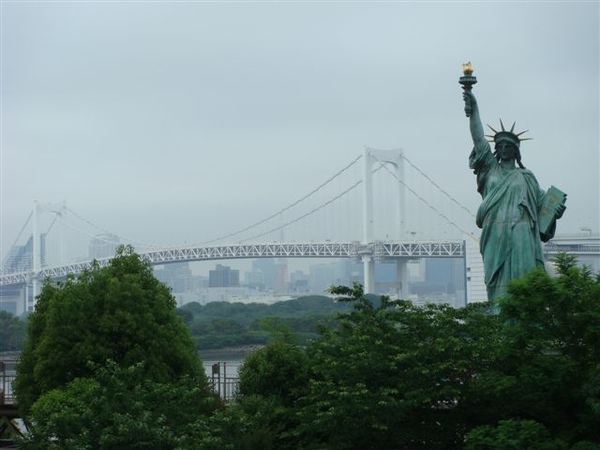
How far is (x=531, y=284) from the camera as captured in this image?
10.9 metres

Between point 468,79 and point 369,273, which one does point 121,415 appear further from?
point 369,273

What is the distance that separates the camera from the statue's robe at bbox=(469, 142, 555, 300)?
12.5 meters

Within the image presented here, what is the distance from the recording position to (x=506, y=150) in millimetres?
12891

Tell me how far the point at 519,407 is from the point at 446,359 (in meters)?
0.84

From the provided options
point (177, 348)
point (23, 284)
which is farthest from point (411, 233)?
point (177, 348)

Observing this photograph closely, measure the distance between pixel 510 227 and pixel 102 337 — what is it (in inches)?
198

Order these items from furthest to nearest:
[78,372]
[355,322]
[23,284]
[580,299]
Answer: [23,284], [78,372], [355,322], [580,299]

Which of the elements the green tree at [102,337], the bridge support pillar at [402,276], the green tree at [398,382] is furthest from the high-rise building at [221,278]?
the green tree at [398,382]

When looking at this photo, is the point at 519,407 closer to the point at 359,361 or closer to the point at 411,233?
the point at 359,361

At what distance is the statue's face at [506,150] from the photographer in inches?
507

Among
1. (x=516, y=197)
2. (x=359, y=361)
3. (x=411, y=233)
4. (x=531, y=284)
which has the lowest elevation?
(x=359, y=361)

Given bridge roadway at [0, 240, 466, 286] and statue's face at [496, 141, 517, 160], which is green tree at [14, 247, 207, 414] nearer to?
statue's face at [496, 141, 517, 160]

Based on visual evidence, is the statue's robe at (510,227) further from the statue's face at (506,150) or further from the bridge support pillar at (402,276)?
the bridge support pillar at (402,276)

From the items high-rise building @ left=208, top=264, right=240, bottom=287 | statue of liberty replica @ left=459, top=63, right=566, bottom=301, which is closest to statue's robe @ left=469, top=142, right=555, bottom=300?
statue of liberty replica @ left=459, top=63, right=566, bottom=301
